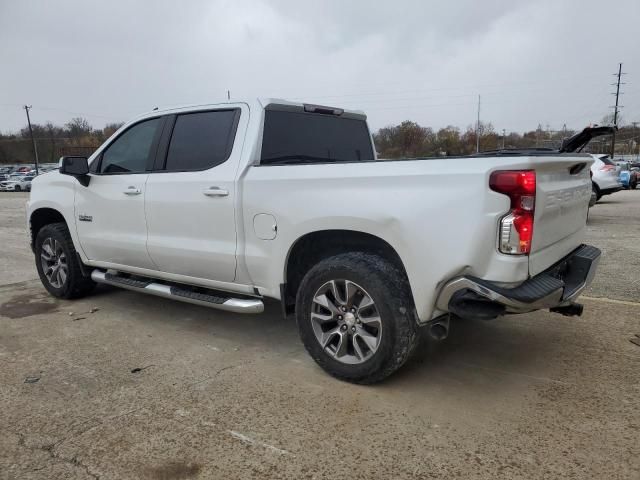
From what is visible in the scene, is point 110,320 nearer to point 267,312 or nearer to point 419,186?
point 267,312

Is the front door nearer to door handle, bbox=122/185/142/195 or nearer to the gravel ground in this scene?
door handle, bbox=122/185/142/195

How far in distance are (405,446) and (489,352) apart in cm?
157

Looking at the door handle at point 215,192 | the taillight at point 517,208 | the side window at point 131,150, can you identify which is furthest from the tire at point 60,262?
the taillight at point 517,208

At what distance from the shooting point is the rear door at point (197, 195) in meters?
3.89

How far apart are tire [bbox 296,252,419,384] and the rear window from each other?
1.14 meters

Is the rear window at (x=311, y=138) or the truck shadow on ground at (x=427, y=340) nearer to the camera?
the truck shadow on ground at (x=427, y=340)

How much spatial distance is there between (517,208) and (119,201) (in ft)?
11.5

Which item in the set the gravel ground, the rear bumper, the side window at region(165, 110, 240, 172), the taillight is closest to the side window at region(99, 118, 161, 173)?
the side window at region(165, 110, 240, 172)

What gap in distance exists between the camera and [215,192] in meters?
3.88

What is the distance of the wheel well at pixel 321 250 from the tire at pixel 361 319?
0.33ft

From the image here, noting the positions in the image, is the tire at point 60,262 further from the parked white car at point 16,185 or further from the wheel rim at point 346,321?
the parked white car at point 16,185

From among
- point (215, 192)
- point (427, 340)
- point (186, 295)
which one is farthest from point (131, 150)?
point (427, 340)

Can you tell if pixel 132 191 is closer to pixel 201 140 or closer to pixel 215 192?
pixel 201 140

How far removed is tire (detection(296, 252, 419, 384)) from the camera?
3.14 metres
